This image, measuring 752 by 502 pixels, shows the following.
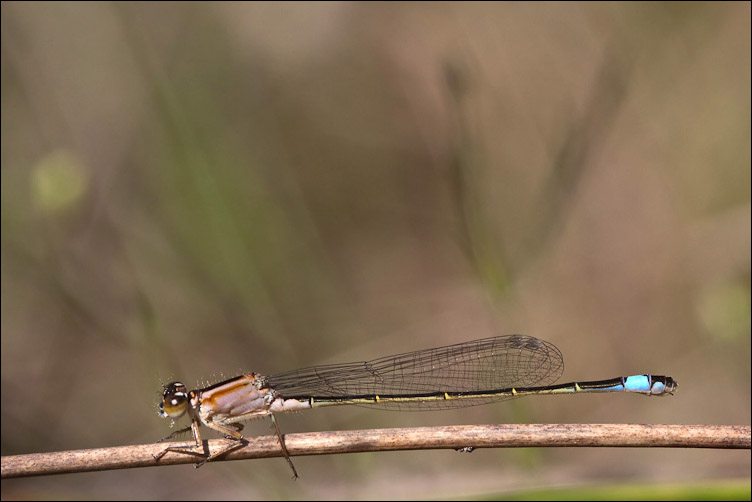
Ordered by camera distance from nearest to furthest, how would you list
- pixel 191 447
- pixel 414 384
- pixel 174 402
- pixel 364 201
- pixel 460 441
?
pixel 460 441, pixel 191 447, pixel 174 402, pixel 414 384, pixel 364 201

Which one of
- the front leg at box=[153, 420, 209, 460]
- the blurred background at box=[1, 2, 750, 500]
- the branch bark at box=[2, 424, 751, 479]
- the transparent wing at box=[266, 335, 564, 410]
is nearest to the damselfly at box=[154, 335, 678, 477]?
the transparent wing at box=[266, 335, 564, 410]

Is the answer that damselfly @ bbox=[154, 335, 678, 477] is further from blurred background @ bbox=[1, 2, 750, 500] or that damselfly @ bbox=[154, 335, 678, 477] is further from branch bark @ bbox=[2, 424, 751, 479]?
blurred background @ bbox=[1, 2, 750, 500]

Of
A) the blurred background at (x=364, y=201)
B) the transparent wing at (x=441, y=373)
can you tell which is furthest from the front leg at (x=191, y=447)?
the blurred background at (x=364, y=201)

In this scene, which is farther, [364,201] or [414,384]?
[364,201]

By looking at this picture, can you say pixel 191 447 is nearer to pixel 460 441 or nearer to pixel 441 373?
pixel 460 441

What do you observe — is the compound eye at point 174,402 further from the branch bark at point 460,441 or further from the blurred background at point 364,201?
the blurred background at point 364,201

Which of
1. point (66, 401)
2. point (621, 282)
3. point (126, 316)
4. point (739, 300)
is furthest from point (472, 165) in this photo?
point (66, 401)

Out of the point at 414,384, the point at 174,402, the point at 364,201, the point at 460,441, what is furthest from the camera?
the point at 364,201

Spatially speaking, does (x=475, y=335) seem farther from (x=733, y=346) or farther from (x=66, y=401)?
(x=66, y=401)

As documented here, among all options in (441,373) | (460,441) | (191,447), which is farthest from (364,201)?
(460,441)
